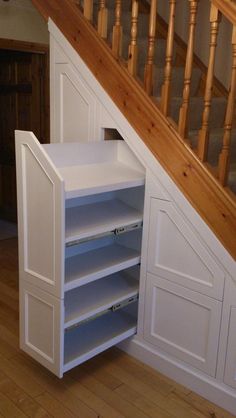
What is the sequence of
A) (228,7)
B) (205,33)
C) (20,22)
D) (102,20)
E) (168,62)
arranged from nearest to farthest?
1. (228,7)
2. (168,62)
3. (102,20)
4. (205,33)
5. (20,22)

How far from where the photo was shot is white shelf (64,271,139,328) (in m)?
2.17

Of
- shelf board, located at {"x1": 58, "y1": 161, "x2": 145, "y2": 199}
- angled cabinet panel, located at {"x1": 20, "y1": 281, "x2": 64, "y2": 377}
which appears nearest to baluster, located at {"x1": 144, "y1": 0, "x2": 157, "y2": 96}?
shelf board, located at {"x1": 58, "y1": 161, "x2": 145, "y2": 199}

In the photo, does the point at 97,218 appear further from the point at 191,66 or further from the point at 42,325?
the point at 191,66

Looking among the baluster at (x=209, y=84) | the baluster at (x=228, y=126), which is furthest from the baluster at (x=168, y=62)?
the baluster at (x=228, y=126)

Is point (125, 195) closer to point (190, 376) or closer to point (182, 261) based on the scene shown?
point (182, 261)

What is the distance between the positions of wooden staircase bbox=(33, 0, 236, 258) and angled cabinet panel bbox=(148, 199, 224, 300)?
14cm

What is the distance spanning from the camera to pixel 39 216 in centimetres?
202

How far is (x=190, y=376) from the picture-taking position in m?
2.25

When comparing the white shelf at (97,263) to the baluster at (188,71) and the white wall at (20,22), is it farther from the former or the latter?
the white wall at (20,22)

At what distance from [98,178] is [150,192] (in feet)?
0.98

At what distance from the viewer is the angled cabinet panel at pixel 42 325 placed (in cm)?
204

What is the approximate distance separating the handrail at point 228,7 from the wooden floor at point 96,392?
6.11 feet

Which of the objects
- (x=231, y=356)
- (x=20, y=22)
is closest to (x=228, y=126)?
(x=231, y=356)

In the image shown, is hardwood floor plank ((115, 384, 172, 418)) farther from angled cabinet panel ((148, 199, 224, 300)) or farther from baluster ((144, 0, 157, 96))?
baluster ((144, 0, 157, 96))
